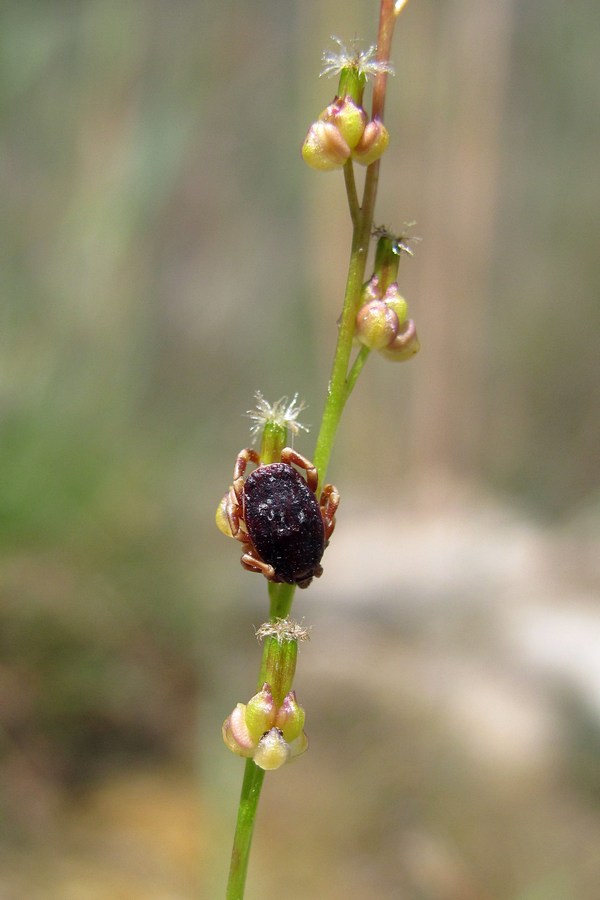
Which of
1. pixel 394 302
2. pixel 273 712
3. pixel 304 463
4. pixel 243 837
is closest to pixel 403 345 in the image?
pixel 394 302

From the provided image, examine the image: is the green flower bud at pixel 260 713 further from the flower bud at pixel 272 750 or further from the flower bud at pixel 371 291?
the flower bud at pixel 371 291

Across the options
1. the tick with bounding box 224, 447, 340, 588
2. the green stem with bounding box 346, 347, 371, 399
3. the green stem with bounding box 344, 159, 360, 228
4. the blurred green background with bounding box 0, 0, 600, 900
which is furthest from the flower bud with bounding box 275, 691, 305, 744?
the blurred green background with bounding box 0, 0, 600, 900

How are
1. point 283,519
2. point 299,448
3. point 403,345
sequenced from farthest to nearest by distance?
point 299,448, point 403,345, point 283,519

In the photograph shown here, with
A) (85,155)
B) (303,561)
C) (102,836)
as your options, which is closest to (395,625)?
(102,836)

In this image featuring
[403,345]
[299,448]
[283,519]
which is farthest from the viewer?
[299,448]

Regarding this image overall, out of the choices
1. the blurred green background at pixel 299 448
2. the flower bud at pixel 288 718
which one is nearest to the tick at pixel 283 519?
the flower bud at pixel 288 718

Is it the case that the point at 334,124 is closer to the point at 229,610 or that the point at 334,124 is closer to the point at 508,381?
the point at 229,610

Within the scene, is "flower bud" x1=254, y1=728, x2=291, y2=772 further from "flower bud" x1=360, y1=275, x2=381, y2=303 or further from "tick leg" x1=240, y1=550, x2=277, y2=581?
"flower bud" x1=360, y1=275, x2=381, y2=303

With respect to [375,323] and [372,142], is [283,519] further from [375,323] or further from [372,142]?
[372,142]
